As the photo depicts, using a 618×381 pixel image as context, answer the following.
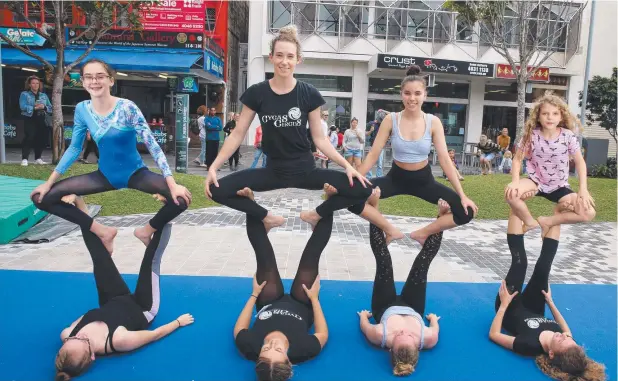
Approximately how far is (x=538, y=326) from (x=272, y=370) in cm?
196

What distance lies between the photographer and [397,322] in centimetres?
348

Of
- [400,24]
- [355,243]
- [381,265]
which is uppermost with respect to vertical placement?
[400,24]

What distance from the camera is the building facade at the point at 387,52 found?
17.9 m

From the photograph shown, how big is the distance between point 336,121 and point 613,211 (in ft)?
36.5

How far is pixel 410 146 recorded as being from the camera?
3773mm

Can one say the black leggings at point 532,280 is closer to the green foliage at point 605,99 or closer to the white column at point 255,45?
the green foliage at point 605,99

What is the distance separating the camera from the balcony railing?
1792cm

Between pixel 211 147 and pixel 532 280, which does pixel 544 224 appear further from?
pixel 211 147

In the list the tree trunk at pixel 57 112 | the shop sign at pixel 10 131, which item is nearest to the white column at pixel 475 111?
the tree trunk at pixel 57 112

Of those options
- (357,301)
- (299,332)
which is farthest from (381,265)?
(299,332)

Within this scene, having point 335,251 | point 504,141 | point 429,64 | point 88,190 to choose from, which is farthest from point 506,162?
point 88,190

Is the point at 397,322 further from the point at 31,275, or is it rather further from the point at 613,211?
the point at 613,211

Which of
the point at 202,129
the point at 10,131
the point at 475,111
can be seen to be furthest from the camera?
the point at 475,111

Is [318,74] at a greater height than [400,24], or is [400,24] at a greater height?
[400,24]
